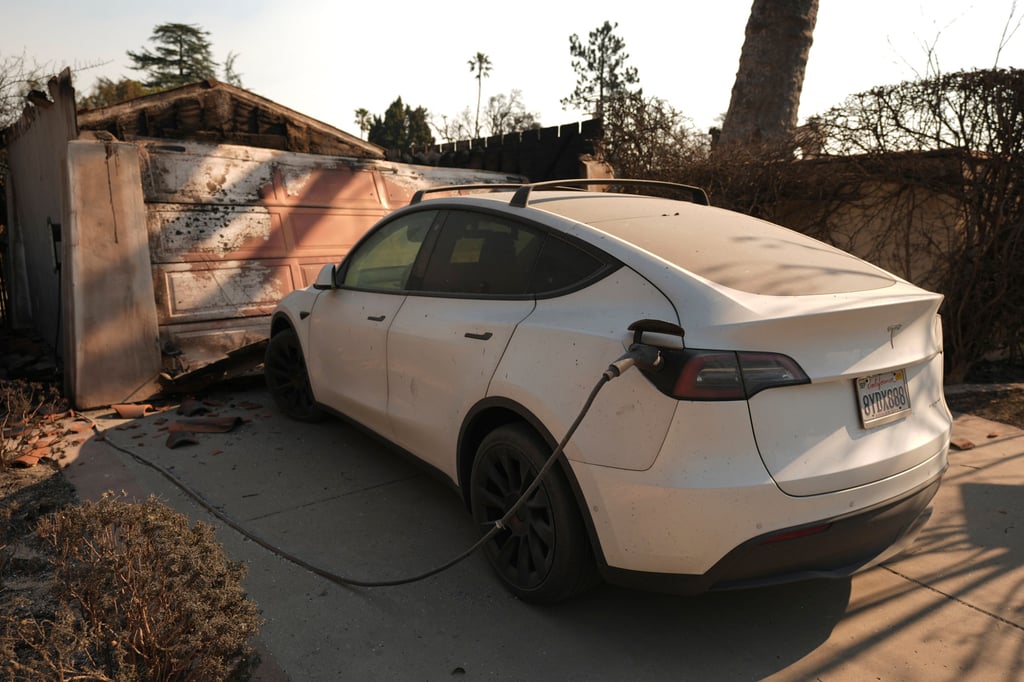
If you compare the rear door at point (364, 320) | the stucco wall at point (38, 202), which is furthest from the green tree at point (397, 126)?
the rear door at point (364, 320)

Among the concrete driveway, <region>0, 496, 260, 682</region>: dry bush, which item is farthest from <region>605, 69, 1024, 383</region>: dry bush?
<region>0, 496, 260, 682</region>: dry bush

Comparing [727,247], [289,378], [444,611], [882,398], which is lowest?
[444,611]

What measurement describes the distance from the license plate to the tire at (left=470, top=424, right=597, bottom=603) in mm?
1081

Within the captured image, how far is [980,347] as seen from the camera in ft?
20.5

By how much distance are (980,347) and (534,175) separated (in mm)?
5186

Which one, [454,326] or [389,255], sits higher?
[389,255]

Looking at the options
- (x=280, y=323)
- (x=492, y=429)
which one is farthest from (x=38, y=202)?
(x=492, y=429)

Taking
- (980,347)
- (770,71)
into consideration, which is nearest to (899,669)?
(980,347)

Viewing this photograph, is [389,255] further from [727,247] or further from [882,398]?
[882,398]

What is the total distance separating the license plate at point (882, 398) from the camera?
2500mm

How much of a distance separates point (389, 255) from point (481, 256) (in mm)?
1001

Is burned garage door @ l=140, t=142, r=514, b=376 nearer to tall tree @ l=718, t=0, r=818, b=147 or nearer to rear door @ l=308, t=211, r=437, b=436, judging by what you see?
rear door @ l=308, t=211, r=437, b=436

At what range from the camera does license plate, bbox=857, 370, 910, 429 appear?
2.50 meters

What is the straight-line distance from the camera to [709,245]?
9.51ft
